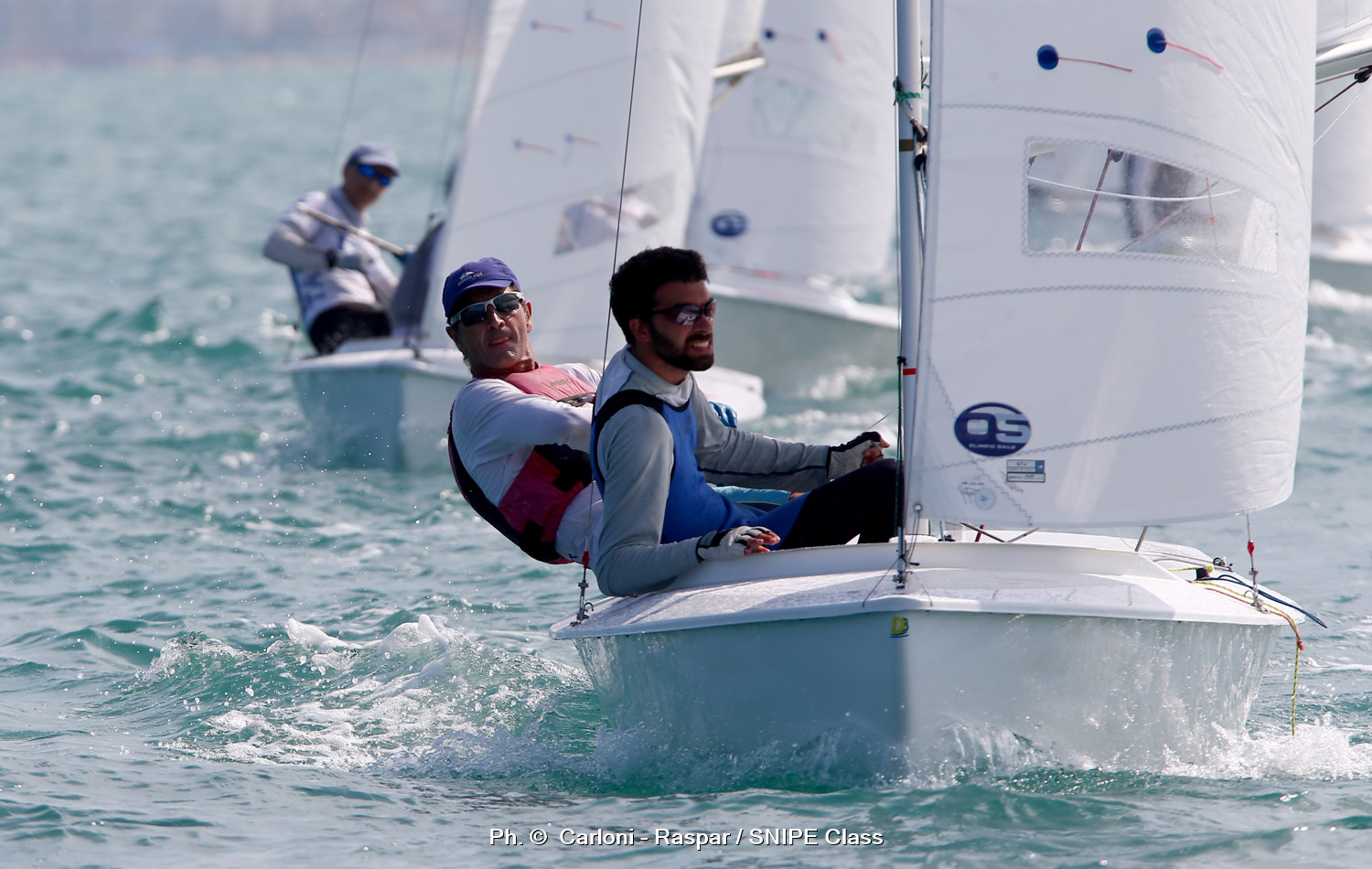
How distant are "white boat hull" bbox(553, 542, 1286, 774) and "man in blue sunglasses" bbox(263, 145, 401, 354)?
4.74 metres

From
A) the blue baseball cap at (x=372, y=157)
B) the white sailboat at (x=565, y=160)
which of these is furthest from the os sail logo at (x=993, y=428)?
the blue baseball cap at (x=372, y=157)

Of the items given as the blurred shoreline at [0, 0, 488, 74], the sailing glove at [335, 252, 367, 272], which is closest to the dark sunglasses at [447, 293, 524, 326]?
the sailing glove at [335, 252, 367, 272]

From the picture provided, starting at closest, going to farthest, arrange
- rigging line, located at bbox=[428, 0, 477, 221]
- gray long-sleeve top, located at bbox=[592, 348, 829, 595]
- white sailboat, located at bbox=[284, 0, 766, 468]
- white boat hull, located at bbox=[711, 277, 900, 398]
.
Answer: gray long-sleeve top, located at bbox=[592, 348, 829, 595], white sailboat, located at bbox=[284, 0, 766, 468], rigging line, located at bbox=[428, 0, 477, 221], white boat hull, located at bbox=[711, 277, 900, 398]

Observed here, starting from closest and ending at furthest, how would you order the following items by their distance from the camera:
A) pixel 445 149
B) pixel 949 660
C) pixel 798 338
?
pixel 949 660
pixel 798 338
pixel 445 149

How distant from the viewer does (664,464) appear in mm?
3211

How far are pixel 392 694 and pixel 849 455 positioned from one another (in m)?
1.33

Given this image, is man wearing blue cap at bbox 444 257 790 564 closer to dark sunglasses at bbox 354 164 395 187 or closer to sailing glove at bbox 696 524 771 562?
sailing glove at bbox 696 524 771 562

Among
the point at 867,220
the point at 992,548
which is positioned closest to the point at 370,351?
the point at 867,220

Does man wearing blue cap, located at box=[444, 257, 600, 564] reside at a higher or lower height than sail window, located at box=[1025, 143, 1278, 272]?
lower

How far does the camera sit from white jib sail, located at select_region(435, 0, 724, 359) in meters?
7.43

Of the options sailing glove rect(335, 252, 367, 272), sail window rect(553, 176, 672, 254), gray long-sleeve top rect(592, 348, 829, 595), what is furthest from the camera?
sailing glove rect(335, 252, 367, 272)

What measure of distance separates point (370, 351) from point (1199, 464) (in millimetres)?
4801


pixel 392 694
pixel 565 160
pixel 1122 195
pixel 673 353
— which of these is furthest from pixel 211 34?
pixel 1122 195

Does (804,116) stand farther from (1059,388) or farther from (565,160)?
(1059,388)
